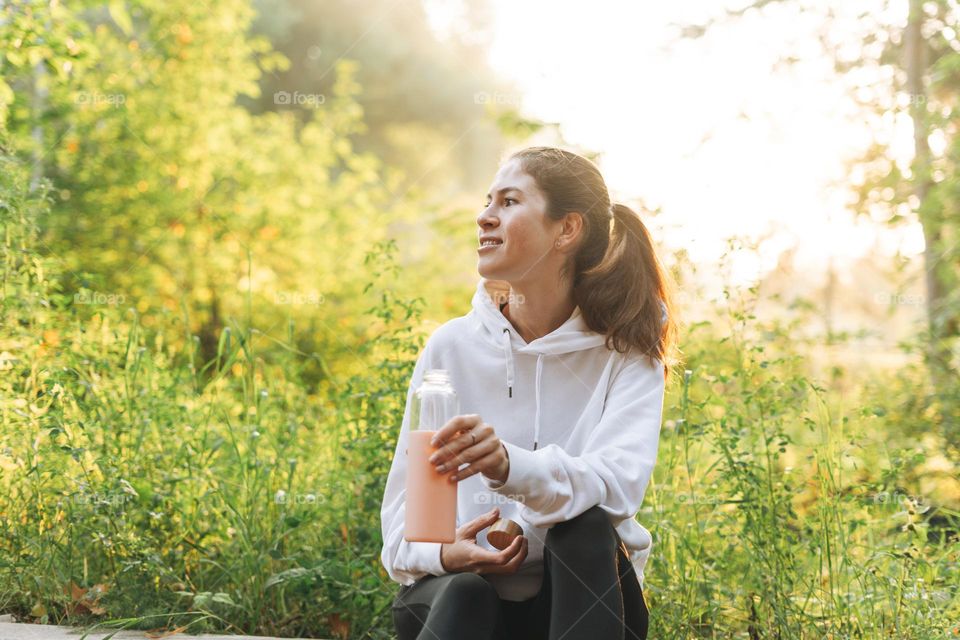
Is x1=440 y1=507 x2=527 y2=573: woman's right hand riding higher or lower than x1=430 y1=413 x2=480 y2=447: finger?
lower

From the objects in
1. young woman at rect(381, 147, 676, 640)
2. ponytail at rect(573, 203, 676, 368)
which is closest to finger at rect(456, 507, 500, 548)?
young woman at rect(381, 147, 676, 640)

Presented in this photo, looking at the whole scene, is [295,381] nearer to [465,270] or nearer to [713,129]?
[713,129]

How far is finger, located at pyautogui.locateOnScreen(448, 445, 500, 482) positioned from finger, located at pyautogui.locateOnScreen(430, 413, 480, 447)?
0.06 meters

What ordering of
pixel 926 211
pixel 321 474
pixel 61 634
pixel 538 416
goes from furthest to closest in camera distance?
pixel 926 211 < pixel 321 474 < pixel 61 634 < pixel 538 416

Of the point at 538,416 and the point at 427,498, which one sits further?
the point at 538,416

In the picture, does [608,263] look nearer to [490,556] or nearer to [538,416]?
[538,416]

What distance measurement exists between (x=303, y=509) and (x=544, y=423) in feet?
A: 3.30

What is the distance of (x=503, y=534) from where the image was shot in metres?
1.91

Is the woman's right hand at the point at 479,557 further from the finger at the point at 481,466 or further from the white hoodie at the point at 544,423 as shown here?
the finger at the point at 481,466

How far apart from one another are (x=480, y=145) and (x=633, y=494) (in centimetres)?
2148

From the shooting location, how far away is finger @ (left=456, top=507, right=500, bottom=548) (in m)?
1.95

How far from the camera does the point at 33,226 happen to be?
300 cm

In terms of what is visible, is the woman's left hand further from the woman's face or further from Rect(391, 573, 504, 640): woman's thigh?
the woman's face

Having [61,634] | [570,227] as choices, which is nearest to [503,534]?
[570,227]
